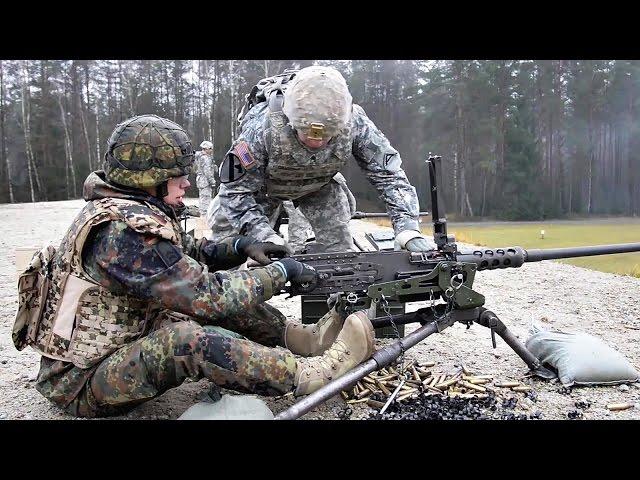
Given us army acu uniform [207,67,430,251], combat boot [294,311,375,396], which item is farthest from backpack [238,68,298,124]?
combat boot [294,311,375,396]

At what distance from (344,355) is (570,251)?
74.9 inches

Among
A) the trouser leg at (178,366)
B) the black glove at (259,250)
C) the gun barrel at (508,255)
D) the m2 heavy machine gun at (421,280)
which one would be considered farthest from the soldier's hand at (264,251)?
the gun barrel at (508,255)

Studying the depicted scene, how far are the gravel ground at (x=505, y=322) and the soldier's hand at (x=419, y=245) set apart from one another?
2.99 feet

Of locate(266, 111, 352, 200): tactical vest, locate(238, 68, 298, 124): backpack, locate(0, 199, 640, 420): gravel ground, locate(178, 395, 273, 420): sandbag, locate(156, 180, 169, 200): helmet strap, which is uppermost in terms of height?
locate(238, 68, 298, 124): backpack

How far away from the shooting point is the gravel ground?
361 cm

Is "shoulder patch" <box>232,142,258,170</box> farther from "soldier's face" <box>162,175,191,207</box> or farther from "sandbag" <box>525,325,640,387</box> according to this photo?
"sandbag" <box>525,325,640,387</box>

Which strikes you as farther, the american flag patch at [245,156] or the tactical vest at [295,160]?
the american flag patch at [245,156]

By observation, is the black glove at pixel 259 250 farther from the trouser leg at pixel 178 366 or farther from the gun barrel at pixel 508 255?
the gun barrel at pixel 508 255

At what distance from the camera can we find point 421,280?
12.1ft

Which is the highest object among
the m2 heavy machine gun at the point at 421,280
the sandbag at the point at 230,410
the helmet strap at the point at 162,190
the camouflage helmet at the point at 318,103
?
the camouflage helmet at the point at 318,103

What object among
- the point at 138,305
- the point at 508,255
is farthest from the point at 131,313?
the point at 508,255

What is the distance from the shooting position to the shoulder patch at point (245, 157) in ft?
15.3

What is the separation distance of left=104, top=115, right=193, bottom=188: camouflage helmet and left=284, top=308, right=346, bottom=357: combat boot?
51.0 inches

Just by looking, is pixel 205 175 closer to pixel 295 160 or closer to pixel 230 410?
pixel 295 160
